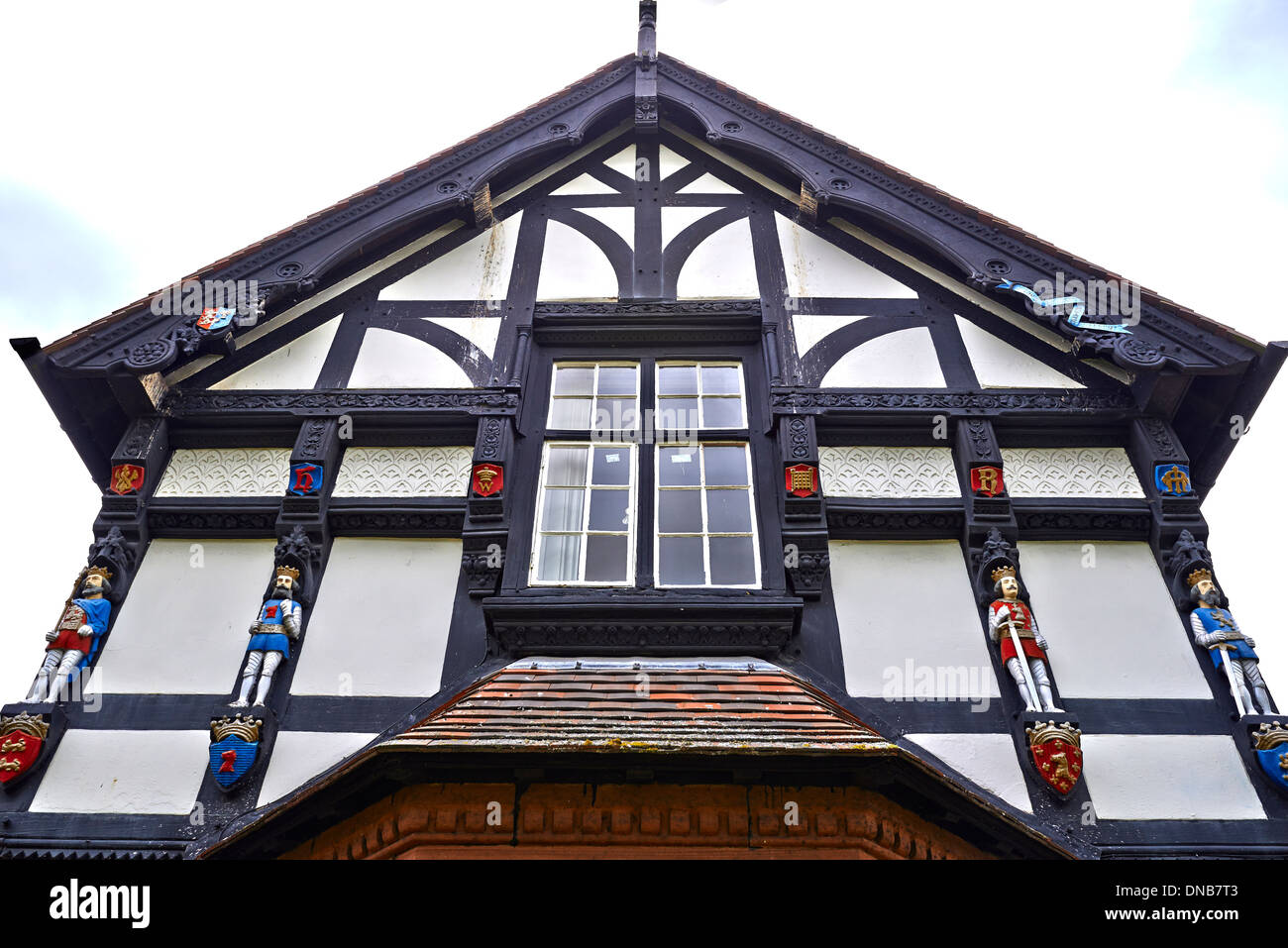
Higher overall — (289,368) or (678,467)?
(289,368)

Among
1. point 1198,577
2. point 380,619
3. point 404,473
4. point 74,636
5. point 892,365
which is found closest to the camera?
point 74,636

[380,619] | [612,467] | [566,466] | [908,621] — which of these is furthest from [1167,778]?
[380,619]

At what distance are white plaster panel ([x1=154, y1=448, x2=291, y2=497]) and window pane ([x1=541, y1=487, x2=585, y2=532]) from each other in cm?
209

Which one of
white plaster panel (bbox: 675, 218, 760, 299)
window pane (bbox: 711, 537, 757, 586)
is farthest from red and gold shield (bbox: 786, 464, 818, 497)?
white plaster panel (bbox: 675, 218, 760, 299)

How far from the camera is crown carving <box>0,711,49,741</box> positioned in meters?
7.57

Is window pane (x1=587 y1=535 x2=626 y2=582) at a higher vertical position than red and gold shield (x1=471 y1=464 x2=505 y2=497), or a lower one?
lower

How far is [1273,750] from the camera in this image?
24.0 feet

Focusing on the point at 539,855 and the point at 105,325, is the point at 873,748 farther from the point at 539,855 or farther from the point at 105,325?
the point at 105,325

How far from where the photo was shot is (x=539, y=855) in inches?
249

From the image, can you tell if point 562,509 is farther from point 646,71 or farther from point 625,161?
point 646,71

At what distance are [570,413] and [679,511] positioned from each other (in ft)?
4.95

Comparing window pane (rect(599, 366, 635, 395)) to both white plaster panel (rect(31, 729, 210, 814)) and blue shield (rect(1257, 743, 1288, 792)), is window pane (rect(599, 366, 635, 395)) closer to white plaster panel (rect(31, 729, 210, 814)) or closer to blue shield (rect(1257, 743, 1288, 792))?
white plaster panel (rect(31, 729, 210, 814))
